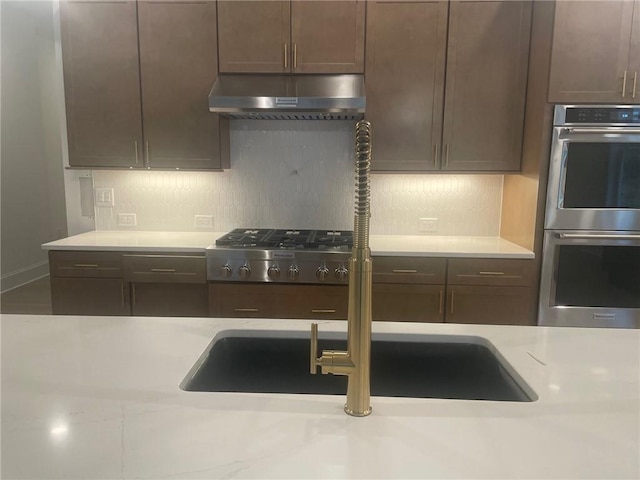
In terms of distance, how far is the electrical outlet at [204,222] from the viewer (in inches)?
129

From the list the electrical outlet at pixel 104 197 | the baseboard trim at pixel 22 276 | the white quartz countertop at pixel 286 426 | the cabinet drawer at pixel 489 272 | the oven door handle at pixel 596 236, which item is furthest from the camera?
the baseboard trim at pixel 22 276

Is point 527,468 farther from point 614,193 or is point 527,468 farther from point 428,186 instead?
point 428,186

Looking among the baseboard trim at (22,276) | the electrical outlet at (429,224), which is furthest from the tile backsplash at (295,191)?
the baseboard trim at (22,276)

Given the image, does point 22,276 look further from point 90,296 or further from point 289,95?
point 289,95

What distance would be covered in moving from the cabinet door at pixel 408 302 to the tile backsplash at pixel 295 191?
65 cm

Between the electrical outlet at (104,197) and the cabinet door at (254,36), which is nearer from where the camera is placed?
the cabinet door at (254,36)

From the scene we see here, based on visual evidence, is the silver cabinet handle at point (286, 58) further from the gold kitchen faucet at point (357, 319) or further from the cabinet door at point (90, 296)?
the gold kitchen faucet at point (357, 319)

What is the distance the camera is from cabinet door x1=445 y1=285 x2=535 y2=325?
2.68 meters

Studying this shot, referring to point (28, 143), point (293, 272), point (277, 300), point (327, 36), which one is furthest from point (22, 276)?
point (327, 36)

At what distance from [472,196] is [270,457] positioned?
9.17 ft

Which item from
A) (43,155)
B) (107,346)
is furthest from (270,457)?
(43,155)

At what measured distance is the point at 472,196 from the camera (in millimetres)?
3189

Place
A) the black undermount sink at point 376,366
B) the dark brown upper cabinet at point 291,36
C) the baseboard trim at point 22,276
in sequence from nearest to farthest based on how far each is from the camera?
1. the black undermount sink at point 376,366
2. the dark brown upper cabinet at point 291,36
3. the baseboard trim at point 22,276

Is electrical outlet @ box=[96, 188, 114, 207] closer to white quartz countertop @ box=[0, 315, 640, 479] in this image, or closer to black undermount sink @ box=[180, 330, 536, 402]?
white quartz countertop @ box=[0, 315, 640, 479]
